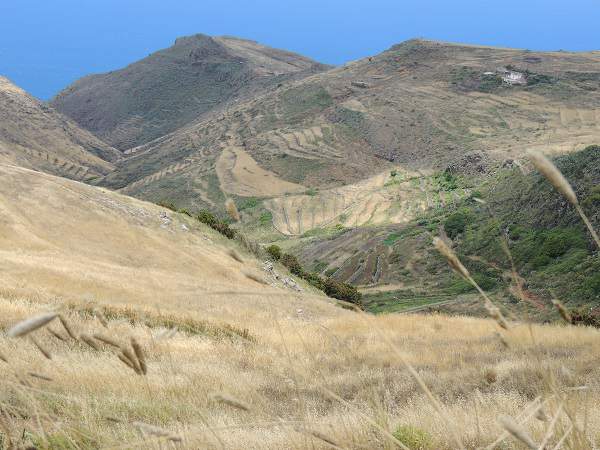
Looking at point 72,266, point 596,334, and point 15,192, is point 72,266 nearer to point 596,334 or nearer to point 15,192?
point 15,192

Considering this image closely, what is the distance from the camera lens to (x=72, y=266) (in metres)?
17.4

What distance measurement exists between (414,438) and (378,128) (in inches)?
4331

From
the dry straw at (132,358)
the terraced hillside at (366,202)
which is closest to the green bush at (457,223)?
the terraced hillside at (366,202)

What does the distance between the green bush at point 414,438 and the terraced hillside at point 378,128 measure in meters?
70.9

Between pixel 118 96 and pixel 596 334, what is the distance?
674 feet

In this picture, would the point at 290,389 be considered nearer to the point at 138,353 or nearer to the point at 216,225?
the point at 138,353

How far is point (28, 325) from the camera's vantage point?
1568 millimetres

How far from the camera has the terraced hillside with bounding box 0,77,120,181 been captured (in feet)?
416

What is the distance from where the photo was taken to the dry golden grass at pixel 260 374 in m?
2.44

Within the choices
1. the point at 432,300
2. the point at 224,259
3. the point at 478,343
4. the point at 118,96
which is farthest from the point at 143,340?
the point at 118,96

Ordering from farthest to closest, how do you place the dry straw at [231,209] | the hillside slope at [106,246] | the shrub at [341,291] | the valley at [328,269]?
the shrub at [341,291], the hillside slope at [106,246], the valley at [328,269], the dry straw at [231,209]

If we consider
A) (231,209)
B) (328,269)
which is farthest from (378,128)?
(231,209)

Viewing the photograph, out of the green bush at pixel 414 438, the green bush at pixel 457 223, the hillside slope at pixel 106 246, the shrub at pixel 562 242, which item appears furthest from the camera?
the green bush at pixel 457 223

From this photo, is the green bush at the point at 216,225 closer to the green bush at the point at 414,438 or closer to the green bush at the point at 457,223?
the green bush at the point at 457,223
